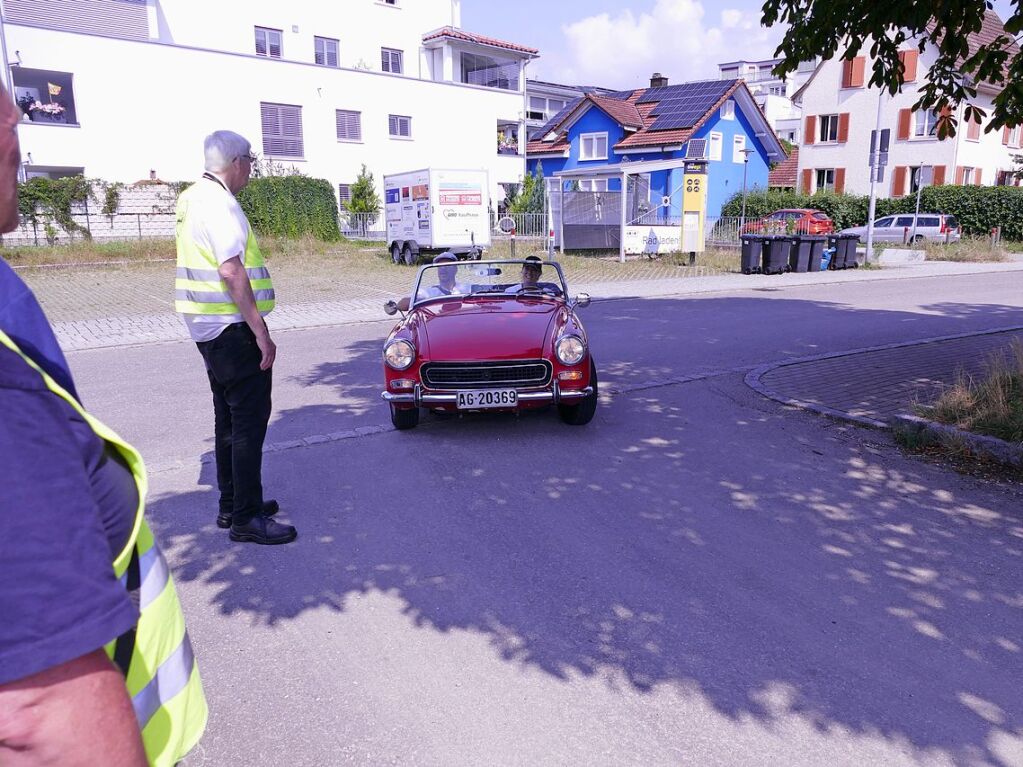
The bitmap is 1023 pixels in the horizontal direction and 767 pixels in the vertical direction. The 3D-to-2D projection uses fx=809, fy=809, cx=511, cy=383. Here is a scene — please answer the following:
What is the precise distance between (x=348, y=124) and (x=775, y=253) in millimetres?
20874

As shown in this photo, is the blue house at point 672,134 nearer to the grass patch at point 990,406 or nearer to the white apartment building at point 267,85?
the white apartment building at point 267,85

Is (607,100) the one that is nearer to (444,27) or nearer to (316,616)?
(444,27)

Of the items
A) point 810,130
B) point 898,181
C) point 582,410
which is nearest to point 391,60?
point 810,130

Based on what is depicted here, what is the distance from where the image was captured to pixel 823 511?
16.1 feet

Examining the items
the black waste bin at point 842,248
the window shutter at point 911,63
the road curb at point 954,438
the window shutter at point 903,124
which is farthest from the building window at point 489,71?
the road curb at point 954,438

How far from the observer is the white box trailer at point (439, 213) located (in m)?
23.1

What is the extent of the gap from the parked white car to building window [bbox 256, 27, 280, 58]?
998 inches

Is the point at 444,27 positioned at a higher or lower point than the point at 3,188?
higher

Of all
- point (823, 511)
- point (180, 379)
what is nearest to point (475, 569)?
point (823, 511)

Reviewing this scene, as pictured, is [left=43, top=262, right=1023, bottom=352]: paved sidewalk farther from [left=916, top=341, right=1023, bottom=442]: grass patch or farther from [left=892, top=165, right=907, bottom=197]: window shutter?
[left=892, top=165, right=907, bottom=197]: window shutter

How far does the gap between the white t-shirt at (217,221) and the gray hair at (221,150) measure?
92 mm

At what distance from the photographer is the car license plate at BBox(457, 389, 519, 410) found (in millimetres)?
6270

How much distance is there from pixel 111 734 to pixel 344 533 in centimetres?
358

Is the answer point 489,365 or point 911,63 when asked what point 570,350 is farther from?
point 911,63
